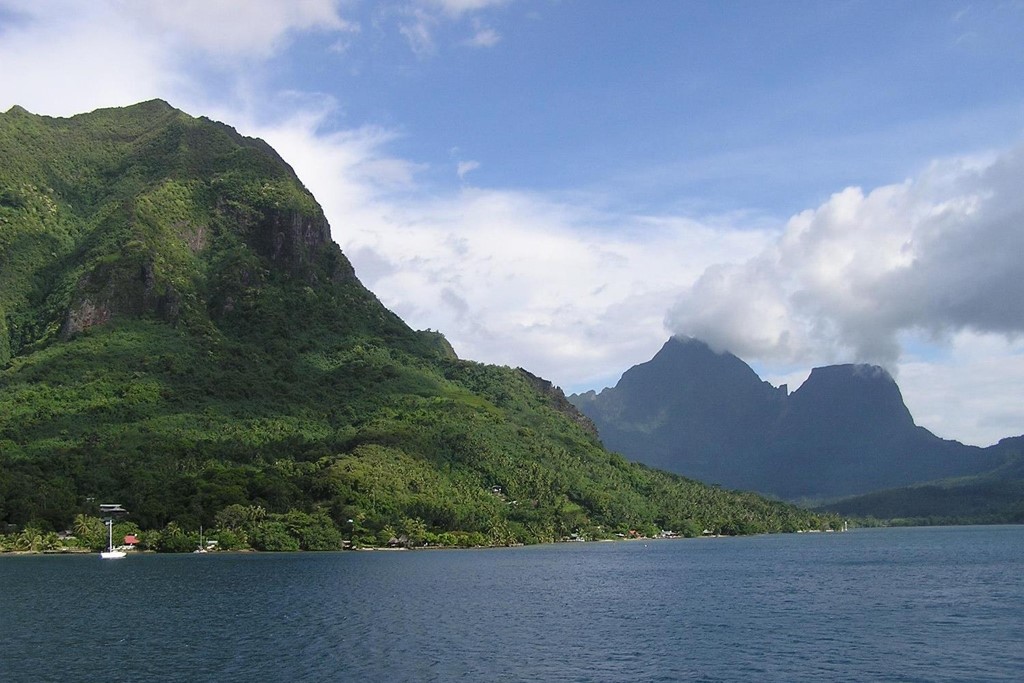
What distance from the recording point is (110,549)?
175250 mm

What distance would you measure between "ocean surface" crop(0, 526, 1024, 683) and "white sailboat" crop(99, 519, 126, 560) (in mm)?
20612

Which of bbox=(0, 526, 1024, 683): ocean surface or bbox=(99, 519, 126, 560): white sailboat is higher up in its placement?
bbox=(99, 519, 126, 560): white sailboat

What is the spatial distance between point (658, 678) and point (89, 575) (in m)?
99.2

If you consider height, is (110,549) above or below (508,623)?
above

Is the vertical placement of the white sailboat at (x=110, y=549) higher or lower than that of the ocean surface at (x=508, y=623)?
higher

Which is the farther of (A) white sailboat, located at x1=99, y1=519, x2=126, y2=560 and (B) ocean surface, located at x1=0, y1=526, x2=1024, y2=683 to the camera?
(A) white sailboat, located at x1=99, y1=519, x2=126, y2=560

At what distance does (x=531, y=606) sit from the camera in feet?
323

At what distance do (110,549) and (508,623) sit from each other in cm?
11569

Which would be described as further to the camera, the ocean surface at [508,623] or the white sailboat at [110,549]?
the white sailboat at [110,549]

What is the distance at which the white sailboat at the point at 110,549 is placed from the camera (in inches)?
6708

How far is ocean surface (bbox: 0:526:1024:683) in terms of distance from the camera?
6378cm

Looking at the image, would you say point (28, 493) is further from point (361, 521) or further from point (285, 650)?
point (285, 650)

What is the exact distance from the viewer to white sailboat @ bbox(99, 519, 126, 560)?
170m

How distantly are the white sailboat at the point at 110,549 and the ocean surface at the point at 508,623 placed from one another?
2061 cm
